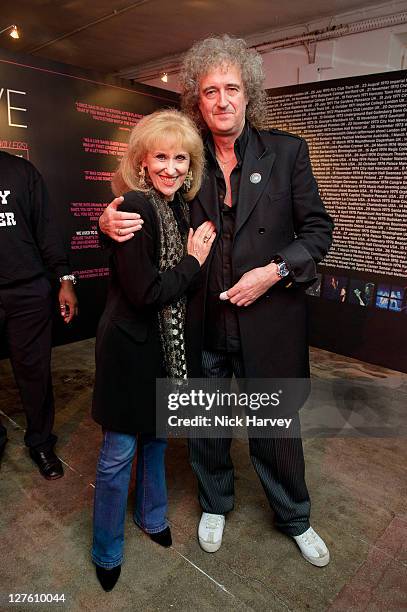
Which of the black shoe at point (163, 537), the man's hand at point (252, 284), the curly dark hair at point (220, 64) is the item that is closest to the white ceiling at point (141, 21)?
the curly dark hair at point (220, 64)

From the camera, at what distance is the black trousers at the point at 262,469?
182cm

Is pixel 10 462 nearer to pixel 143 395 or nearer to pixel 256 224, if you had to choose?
pixel 143 395

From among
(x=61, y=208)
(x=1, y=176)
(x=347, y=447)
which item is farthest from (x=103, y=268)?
(x=347, y=447)

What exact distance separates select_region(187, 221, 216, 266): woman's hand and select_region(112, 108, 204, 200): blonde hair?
22 cm

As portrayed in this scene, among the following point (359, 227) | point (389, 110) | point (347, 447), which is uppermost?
point (389, 110)

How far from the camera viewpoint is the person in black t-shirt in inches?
89.1

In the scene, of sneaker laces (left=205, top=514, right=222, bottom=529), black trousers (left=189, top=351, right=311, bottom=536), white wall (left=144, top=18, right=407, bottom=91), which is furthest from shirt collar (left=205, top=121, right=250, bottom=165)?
white wall (left=144, top=18, right=407, bottom=91)

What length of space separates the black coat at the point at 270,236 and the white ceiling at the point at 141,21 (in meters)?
4.30

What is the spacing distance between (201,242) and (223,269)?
0.65ft

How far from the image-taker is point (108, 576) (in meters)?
1.68

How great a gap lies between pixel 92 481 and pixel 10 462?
0.52 m

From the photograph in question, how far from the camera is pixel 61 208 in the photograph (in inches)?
166

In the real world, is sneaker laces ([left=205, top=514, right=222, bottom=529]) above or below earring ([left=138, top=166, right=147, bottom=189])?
below

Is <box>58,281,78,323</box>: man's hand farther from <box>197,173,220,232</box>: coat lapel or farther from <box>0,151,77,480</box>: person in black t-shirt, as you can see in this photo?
<box>197,173,220,232</box>: coat lapel
